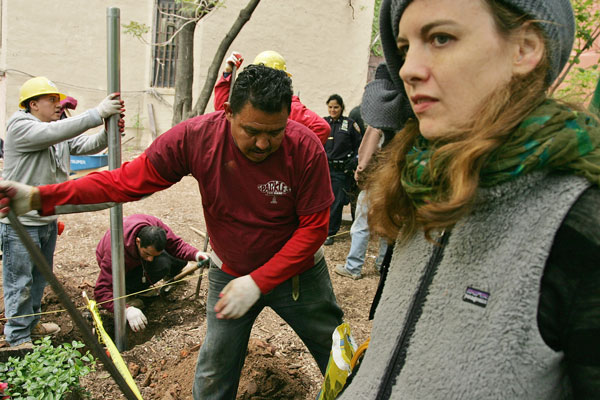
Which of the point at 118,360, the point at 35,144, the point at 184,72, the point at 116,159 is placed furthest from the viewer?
the point at 184,72

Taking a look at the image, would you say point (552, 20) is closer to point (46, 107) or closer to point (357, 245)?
point (46, 107)

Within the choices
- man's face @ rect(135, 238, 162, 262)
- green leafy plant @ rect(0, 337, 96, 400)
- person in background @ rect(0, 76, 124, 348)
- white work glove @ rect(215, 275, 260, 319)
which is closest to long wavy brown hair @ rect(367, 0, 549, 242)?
white work glove @ rect(215, 275, 260, 319)

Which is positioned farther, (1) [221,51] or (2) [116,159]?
(1) [221,51]

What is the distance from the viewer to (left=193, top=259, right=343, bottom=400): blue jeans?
2436 millimetres

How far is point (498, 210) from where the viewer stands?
0.81 meters

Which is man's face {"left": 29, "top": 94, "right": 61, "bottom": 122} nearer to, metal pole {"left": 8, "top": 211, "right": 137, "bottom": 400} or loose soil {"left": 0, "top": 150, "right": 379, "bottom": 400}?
loose soil {"left": 0, "top": 150, "right": 379, "bottom": 400}

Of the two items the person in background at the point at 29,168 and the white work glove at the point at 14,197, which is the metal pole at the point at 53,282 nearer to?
the white work glove at the point at 14,197

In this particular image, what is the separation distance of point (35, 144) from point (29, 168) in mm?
240

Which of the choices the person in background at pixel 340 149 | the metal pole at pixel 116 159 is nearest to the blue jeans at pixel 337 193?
the person in background at pixel 340 149

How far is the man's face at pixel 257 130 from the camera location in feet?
6.98

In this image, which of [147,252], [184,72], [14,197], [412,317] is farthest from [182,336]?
[184,72]

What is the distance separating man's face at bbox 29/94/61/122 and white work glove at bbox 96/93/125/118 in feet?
3.17

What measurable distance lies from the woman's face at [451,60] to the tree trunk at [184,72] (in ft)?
27.0

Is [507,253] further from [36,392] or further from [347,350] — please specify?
[36,392]
